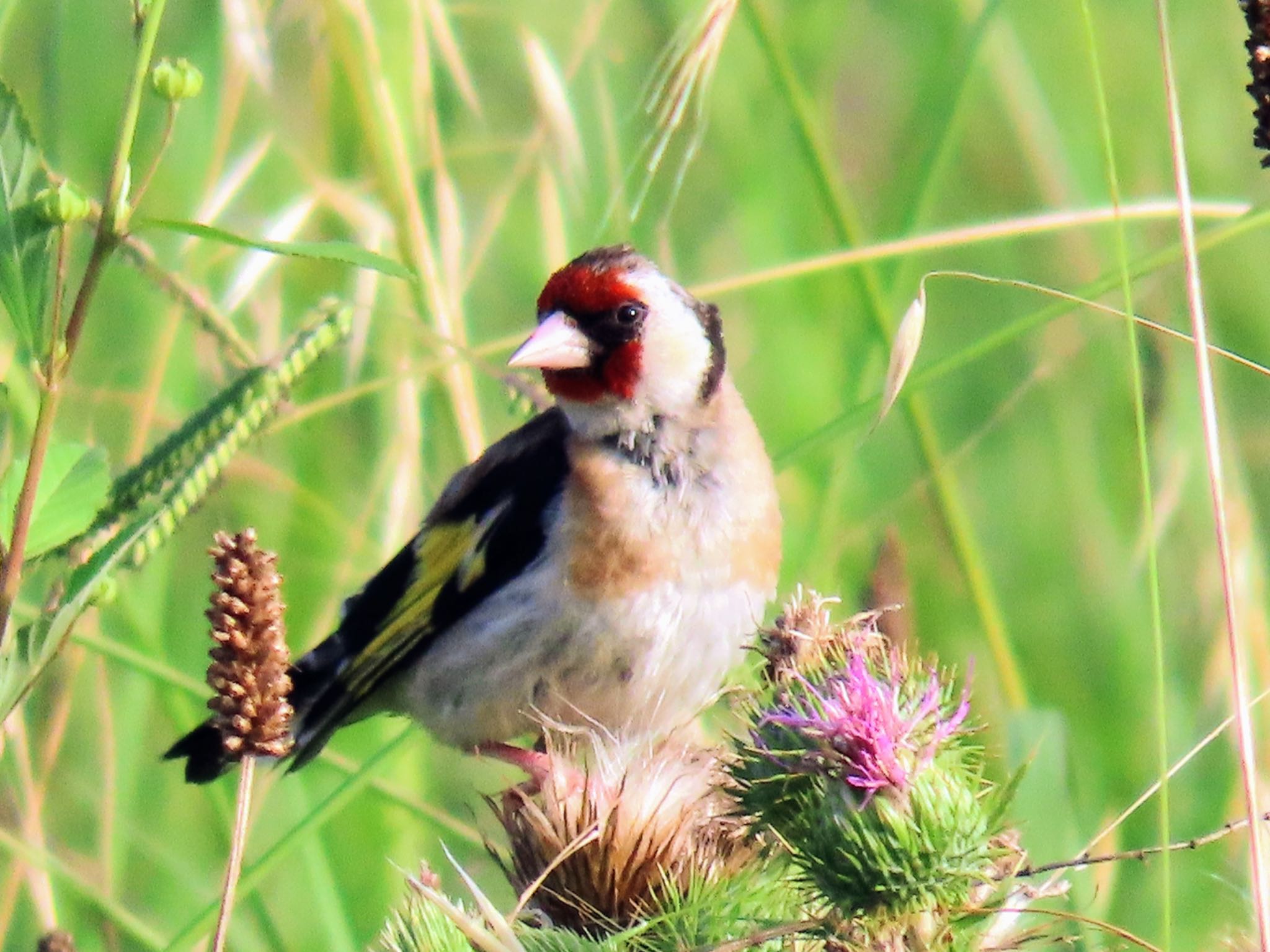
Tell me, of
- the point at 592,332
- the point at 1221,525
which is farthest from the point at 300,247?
the point at 592,332

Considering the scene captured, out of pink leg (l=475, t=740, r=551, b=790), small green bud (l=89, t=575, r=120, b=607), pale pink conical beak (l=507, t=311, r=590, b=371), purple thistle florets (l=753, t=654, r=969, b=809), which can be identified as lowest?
pink leg (l=475, t=740, r=551, b=790)

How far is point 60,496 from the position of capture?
184 cm

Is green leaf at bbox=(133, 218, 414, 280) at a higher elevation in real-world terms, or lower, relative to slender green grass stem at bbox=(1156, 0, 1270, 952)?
higher

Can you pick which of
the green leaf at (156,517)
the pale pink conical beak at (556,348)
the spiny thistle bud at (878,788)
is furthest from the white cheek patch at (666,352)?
the spiny thistle bud at (878,788)

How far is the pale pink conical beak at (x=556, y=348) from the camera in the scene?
3232 millimetres

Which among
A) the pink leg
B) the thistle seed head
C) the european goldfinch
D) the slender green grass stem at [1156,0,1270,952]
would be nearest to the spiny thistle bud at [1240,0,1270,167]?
the slender green grass stem at [1156,0,1270,952]

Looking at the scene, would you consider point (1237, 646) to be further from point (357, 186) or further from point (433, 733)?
point (357, 186)

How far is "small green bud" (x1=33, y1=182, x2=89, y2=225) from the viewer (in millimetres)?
1632

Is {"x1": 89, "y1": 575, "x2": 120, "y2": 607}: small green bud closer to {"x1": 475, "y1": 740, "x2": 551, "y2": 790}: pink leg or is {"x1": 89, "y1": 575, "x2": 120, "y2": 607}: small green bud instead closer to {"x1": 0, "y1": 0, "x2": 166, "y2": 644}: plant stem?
{"x1": 0, "y1": 0, "x2": 166, "y2": 644}: plant stem

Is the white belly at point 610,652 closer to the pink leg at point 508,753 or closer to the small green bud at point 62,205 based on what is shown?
the pink leg at point 508,753

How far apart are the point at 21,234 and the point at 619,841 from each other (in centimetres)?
97

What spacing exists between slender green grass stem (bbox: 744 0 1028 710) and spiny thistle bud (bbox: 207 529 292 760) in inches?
64.7

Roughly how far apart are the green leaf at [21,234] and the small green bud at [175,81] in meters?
0.14

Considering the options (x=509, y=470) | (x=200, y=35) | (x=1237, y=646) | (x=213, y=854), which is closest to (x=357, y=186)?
(x=200, y=35)
